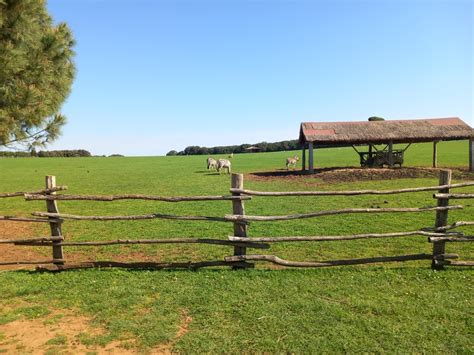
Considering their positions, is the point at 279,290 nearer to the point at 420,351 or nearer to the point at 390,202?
the point at 420,351

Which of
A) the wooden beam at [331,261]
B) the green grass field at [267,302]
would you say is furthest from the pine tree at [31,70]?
the wooden beam at [331,261]

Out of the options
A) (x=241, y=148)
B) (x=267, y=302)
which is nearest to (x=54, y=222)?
(x=267, y=302)

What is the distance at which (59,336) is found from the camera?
390 centimetres

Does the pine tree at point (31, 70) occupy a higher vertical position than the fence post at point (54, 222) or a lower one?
higher

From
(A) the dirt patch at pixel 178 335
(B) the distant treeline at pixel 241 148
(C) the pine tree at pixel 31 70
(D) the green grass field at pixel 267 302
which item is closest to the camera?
(A) the dirt patch at pixel 178 335

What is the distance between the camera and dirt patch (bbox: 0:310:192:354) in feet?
12.0

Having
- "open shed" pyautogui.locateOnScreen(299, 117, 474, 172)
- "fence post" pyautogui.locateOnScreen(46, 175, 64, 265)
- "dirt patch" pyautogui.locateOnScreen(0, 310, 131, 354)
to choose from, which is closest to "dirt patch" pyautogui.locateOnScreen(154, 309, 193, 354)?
"dirt patch" pyautogui.locateOnScreen(0, 310, 131, 354)

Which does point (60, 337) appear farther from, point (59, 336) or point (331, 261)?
point (331, 261)

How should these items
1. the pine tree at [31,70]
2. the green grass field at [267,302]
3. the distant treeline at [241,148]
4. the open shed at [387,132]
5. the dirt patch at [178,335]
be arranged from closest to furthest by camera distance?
the dirt patch at [178,335]
the green grass field at [267,302]
the pine tree at [31,70]
the open shed at [387,132]
the distant treeline at [241,148]

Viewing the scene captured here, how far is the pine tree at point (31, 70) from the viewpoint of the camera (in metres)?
5.66

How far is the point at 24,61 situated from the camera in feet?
18.9

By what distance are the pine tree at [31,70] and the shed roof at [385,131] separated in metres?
18.0

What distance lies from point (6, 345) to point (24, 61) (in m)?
4.48

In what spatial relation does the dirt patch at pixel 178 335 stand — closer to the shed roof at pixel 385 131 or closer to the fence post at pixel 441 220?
the fence post at pixel 441 220
